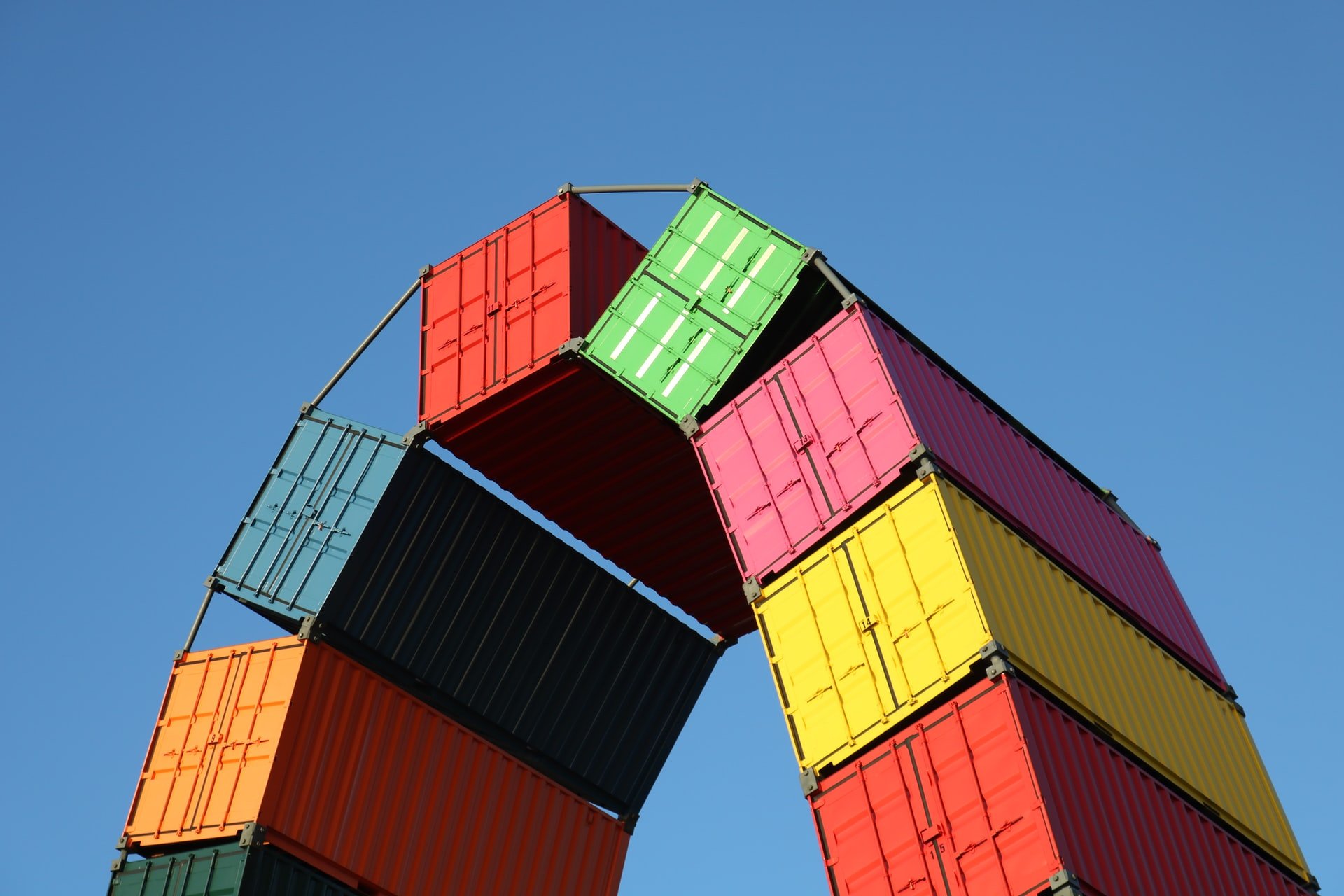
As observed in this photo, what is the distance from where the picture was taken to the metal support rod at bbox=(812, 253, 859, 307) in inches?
931

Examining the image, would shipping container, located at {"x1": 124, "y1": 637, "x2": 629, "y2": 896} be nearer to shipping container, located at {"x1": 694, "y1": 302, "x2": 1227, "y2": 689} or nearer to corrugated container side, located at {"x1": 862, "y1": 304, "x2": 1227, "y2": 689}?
shipping container, located at {"x1": 694, "y1": 302, "x2": 1227, "y2": 689}

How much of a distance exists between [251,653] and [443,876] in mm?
5114

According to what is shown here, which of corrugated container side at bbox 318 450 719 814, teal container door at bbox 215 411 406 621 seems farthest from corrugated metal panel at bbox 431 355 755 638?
teal container door at bbox 215 411 406 621

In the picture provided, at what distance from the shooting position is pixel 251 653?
26.7 metres

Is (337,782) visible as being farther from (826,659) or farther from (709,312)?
(709,312)

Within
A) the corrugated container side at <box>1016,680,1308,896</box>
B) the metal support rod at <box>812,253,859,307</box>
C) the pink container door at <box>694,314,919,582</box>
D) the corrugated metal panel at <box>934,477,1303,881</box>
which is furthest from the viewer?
the metal support rod at <box>812,253,859,307</box>

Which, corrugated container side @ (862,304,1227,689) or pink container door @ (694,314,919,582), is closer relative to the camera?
pink container door @ (694,314,919,582)

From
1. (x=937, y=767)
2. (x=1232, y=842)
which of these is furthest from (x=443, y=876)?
(x=1232, y=842)

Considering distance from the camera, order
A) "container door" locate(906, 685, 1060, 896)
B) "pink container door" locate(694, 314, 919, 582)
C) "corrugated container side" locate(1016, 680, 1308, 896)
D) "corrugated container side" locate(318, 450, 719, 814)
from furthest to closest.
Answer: "corrugated container side" locate(318, 450, 719, 814) → "pink container door" locate(694, 314, 919, 582) → "corrugated container side" locate(1016, 680, 1308, 896) → "container door" locate(906, 685, 1060, 896)

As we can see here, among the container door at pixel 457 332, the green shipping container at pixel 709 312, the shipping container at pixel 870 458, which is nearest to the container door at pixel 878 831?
the shipping container at pixel 870 458

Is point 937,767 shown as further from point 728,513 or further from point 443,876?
point 443,876

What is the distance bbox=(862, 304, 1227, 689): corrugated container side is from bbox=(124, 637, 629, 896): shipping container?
1087 cm

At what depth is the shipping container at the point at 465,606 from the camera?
27.3 meters

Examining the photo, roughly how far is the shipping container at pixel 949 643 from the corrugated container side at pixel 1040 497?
34.3 inches
